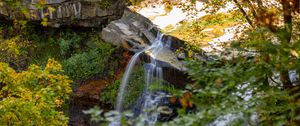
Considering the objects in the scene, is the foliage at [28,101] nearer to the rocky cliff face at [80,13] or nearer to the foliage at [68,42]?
the rocky cliff face at [80,13]

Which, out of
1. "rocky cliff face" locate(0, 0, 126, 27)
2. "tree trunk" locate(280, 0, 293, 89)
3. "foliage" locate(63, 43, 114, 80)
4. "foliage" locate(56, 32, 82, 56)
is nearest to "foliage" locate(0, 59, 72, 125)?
"tree trunk" locate(280, 0, 293, 89)

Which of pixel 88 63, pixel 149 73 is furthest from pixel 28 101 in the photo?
pixel 88 63

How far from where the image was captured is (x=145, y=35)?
36.8ft

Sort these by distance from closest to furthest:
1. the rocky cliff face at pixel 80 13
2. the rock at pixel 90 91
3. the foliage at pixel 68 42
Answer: the rock at pixel 90 91 → the rocky cliff face at pixel 80 13 → the foliage at pixel 68 42

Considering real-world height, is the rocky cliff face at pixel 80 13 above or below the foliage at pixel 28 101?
above

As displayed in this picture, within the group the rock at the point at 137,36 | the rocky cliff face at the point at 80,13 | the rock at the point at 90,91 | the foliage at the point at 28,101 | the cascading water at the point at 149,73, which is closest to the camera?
the foliage at the point at 28,101

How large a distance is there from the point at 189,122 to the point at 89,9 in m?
11.4

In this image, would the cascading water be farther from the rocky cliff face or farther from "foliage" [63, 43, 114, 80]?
the rocky cliff face

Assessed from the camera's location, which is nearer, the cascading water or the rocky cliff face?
the cascading water

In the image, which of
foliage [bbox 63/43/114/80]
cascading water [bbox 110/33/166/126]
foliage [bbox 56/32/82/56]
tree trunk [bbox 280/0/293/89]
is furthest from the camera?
foliage [bbox 56/32/82/56]

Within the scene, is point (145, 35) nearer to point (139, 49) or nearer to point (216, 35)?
point (139, 49)

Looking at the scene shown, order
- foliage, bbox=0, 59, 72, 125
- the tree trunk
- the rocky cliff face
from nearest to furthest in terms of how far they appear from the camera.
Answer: the tree trunk
foliage, bbox=0, 59, 72, 125
the rocky cliff face

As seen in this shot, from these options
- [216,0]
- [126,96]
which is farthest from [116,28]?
[216,0]

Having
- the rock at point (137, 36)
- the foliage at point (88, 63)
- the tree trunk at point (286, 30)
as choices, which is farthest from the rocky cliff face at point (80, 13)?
the tree trunk at point (286, 30)
